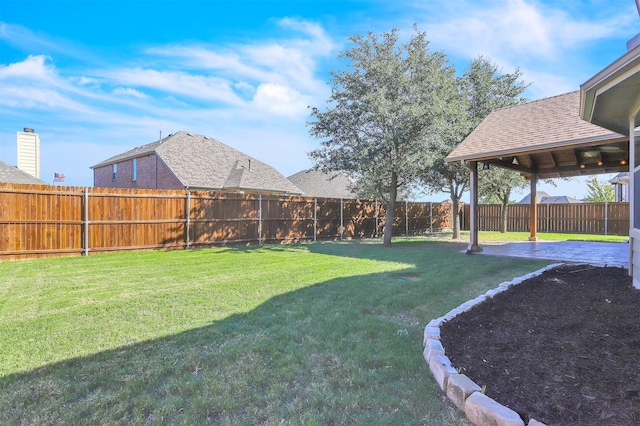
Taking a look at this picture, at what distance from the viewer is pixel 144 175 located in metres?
20.8

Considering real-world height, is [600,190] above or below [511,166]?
above

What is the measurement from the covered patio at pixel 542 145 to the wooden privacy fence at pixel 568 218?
20.9 ft

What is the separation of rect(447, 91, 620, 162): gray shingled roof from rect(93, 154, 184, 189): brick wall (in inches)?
561

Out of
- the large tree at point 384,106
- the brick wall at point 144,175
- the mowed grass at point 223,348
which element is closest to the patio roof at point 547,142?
the large tree at point 384,106

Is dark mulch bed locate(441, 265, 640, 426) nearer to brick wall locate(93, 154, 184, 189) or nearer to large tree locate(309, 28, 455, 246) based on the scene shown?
large tree locate(309, 28, 455, 246)

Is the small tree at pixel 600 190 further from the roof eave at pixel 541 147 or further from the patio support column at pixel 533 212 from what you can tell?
the roof eave at pixel 541 147

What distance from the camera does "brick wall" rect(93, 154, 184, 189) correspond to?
19.2 metres

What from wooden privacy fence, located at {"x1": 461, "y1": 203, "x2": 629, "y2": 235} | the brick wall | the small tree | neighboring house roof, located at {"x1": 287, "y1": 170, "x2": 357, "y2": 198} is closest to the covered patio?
wooden privacy fence, located at {"x1": 461, "y1": 203, "x2": 629, "y2": 235}

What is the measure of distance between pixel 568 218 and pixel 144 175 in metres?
23.7

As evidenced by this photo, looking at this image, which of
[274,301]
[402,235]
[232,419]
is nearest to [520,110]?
[402,235]

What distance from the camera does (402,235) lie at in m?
17.0

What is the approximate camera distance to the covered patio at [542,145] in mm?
7965

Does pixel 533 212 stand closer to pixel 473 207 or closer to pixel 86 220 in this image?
pixel 473 207

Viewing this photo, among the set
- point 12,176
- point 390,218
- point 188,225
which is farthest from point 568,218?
point 12,176
